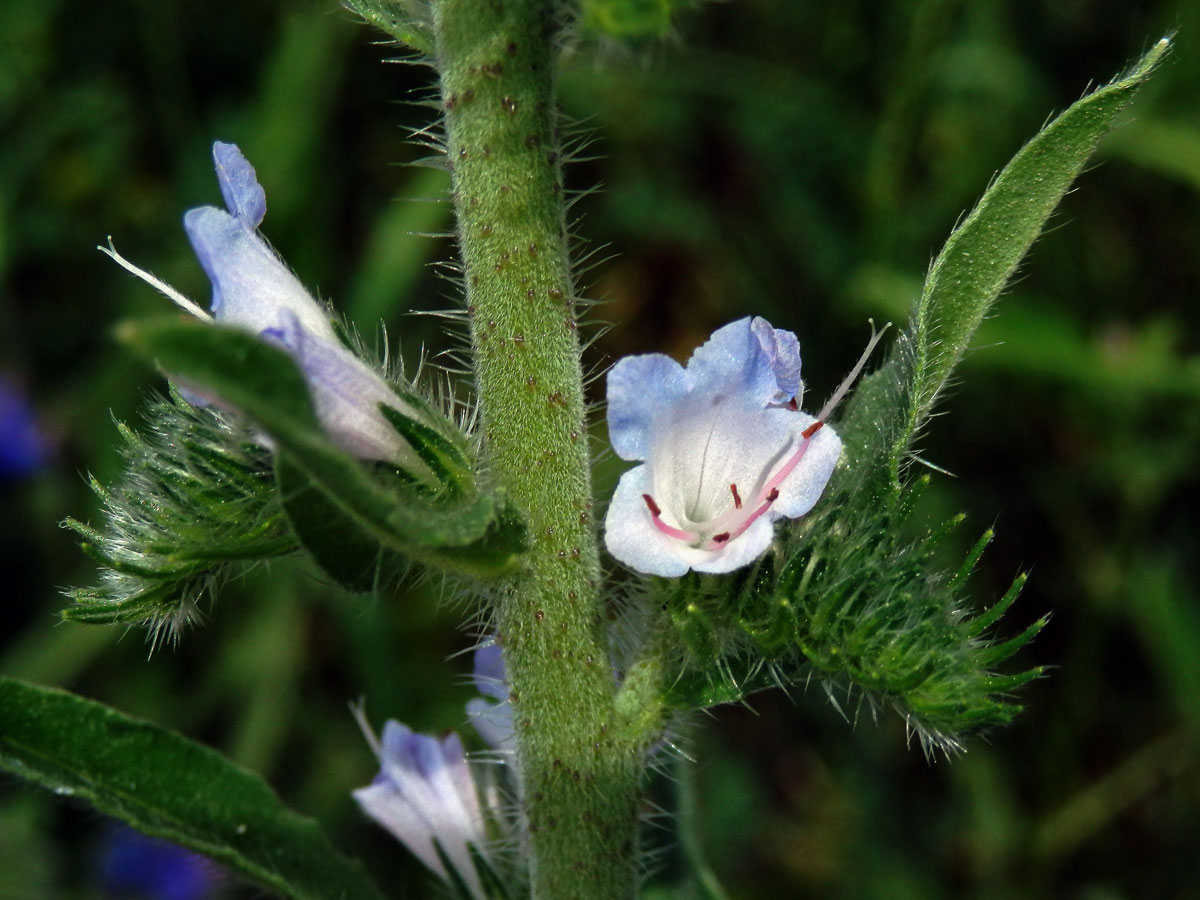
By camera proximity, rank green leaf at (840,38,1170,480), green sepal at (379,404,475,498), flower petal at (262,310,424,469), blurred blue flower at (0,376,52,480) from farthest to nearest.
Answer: blurred blue flower at (0,376,52,480)
green leaf at (840,38,1170,480)
green sepal at (379,404,475,498)
flower petal at (262,310,424,469)

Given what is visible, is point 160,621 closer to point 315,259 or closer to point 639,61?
point 639,61

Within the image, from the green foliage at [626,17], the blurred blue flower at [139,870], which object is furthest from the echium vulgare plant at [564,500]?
the blurred blue flower at [139,870]

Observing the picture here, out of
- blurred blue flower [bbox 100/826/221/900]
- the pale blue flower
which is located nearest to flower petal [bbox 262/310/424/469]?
the pale blue flower

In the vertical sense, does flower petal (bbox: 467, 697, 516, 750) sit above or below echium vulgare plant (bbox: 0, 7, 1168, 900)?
below

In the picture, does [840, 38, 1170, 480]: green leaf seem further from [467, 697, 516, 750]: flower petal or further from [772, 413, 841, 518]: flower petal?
[467, 697, 516, 750]: flower petal

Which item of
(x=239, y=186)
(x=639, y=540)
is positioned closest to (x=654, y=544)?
(x=639, y=540)

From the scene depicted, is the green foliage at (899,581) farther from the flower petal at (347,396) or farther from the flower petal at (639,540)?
the flower petal at (347,396)

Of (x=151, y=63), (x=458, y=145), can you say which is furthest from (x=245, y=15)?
(x=458, y=145)
